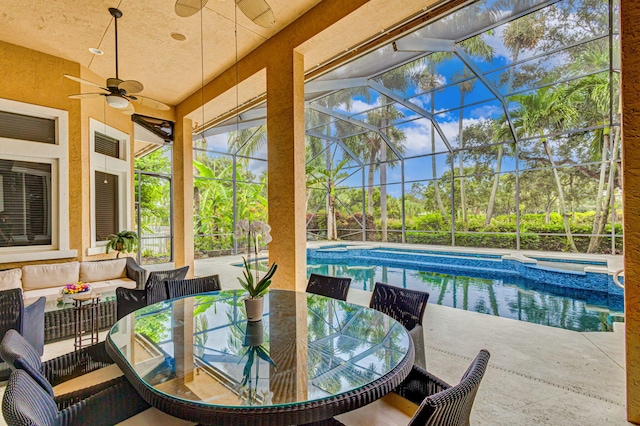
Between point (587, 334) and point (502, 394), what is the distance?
6.25ft

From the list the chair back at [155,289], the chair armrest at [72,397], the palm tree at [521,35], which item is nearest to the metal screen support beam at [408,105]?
the palm tree at [521,35]

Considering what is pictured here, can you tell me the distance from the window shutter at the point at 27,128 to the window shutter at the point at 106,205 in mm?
929

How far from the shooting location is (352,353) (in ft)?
5.01

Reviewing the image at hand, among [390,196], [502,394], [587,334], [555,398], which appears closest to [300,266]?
[502,394]

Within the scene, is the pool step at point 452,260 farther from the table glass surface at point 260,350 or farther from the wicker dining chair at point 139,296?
the wicker dining chair at point 139,296

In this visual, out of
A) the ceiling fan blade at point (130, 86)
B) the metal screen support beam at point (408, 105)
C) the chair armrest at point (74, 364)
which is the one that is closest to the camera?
the chair armrest at point (74, 364)

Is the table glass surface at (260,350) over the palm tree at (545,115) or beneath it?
beneath

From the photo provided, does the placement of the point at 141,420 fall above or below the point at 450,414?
below

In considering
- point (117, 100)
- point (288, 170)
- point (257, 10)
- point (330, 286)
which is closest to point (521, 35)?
point (288, 170)

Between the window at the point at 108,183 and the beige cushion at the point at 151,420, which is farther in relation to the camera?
the window at the point at 108,183

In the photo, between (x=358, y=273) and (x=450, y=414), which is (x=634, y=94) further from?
(x=358, y=273)

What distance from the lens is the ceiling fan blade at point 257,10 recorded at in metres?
2.42

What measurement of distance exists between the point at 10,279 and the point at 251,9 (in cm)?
425

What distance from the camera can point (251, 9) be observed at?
8.09 ft
